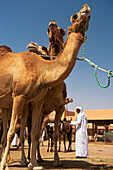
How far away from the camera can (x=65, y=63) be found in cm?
506

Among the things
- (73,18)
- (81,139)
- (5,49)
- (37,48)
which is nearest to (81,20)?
(73,18)

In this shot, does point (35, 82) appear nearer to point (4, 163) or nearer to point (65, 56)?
point (65, 56)

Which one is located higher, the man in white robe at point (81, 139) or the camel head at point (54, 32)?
the camel head at point (54, 32)

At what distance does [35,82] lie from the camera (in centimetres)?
509

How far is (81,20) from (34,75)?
1.66 metres

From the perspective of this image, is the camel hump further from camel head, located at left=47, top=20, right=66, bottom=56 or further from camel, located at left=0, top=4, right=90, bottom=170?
camel head, located at left=47, top=20, right=66, bottom=56

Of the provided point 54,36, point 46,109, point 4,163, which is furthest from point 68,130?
point 4,163

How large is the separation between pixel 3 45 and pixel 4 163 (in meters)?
3.23

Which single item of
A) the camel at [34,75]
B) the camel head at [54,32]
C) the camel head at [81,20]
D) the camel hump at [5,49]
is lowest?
the camel at [34,75]

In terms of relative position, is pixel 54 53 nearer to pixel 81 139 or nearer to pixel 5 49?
pixel 5 49

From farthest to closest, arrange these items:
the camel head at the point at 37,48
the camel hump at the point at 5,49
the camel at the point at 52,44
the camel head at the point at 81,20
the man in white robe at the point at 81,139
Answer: the man in white robe at the point at 81,139, the camel head at the point at 37,48, the camel at the point at 52,44, the camel hump at the point at 5,49, the camel head at the point at 81,20

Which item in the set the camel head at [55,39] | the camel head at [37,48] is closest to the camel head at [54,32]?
the camel head at [55,39]

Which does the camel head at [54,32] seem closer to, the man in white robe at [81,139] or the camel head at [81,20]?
the camel head at [81,20]

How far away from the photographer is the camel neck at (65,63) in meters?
5.02
